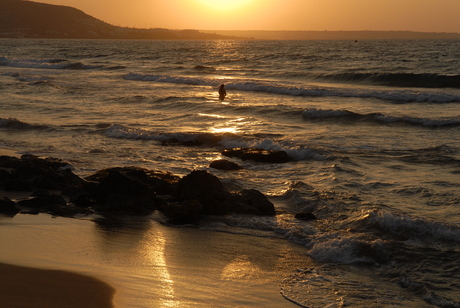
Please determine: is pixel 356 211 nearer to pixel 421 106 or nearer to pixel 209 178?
pixel 209 178

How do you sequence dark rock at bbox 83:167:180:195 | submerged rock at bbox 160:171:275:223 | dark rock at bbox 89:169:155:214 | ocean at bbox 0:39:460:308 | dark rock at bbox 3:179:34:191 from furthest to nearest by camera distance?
1. dark rock at bbox 83:167:180:195
2. dark rock at bbox 3:179:34:191
3. dark rock at bbox 89:169:155:214
4. submerged rock at bbox 160:171:275:223
5. ocean at bbox 0:39:460:308

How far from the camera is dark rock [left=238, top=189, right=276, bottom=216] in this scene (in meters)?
9.91

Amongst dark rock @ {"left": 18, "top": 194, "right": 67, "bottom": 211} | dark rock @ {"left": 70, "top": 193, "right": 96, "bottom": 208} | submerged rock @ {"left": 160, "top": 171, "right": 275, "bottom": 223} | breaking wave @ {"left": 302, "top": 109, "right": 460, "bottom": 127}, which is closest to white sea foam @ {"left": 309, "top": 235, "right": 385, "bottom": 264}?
submerged rock @ {"left": 160, "top": 171, "right": 275, "bottom": 223}

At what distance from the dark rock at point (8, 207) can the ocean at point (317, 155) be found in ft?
10.7

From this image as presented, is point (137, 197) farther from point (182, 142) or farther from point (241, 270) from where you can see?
point (182, 142)

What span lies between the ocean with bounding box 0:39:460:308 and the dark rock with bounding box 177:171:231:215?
0.35m

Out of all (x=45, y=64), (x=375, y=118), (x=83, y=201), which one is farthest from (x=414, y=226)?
(x=45, y=64)

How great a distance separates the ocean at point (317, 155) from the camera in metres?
7.36

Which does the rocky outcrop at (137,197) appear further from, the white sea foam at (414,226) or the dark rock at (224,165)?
the dark rock at (224,165)

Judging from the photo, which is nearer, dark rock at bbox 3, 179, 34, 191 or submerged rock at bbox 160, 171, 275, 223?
submerged rock at bbox 160, 171, 275, 223

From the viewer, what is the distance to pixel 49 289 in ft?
19.3

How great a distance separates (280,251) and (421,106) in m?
20.4

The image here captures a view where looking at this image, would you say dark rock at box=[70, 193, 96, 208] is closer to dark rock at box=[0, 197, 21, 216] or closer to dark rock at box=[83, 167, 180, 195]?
dark rock at box=[83, 167, 180, 195]

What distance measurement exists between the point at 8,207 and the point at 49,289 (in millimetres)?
3942
